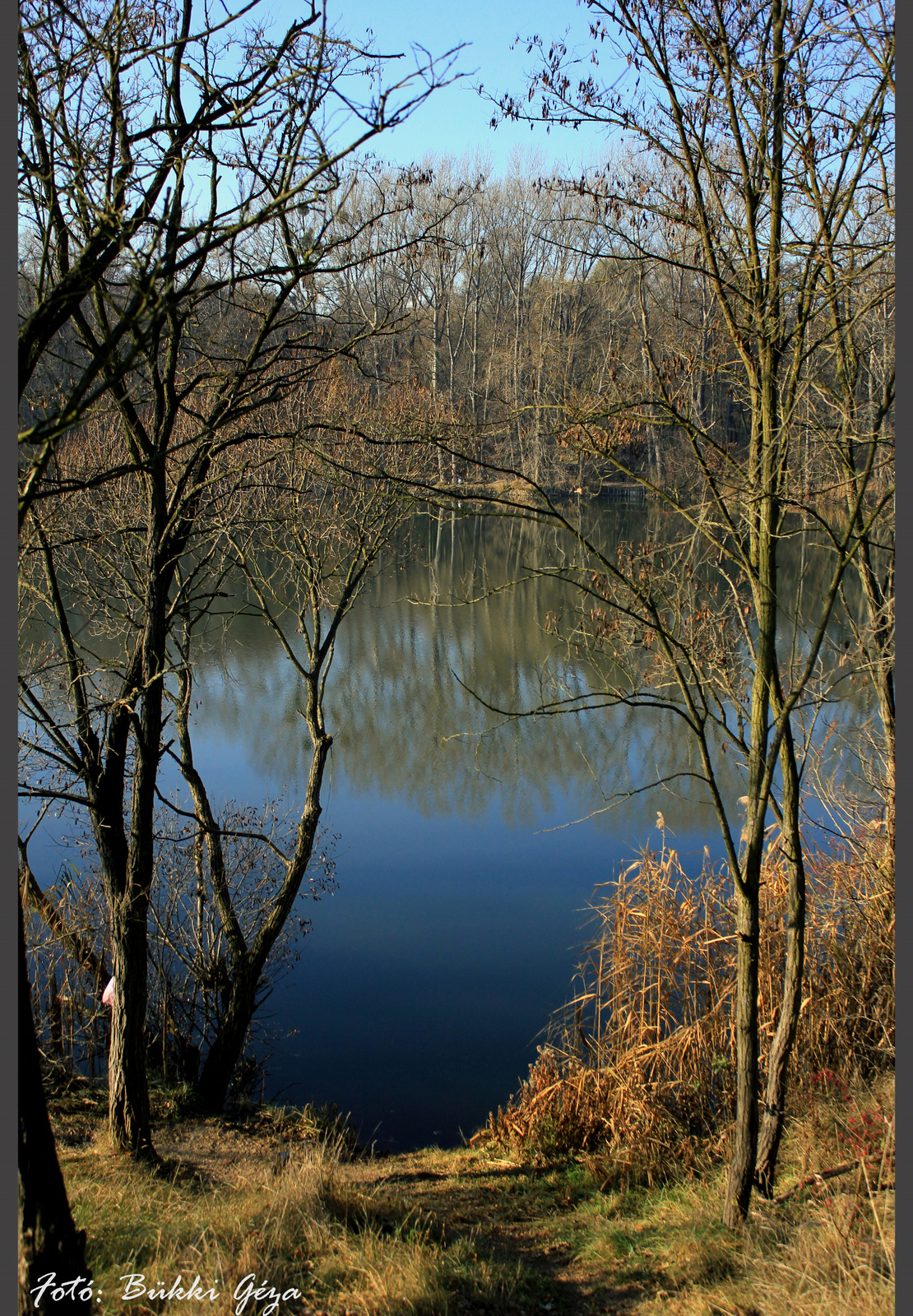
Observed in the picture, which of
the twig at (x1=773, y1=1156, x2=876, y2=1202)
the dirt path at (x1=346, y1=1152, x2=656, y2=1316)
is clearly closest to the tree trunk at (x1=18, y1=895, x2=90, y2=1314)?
the dirt path at (x1=346, y1=1152, x2=656, y2=1316)

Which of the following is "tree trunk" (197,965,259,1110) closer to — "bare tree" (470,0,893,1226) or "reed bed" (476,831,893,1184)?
"reed bed" (476,831,893,1184)

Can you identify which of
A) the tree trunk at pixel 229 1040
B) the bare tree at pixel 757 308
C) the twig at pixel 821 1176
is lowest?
the tree trunk at pixel 229 1040

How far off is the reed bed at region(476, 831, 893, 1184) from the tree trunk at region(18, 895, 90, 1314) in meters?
4.20

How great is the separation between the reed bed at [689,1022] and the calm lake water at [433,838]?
88cm

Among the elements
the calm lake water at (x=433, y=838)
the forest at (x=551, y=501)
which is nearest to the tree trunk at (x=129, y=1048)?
the forest at (x=551, y=501)

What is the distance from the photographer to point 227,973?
9.04 meters

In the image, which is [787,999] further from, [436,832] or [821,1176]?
[436,832]

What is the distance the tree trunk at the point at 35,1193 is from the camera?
3.16m

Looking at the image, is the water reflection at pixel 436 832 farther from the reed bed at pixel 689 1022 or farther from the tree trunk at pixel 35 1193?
the tree trunk at pixel 35 1193

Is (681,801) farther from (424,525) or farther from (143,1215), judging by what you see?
(424,525)

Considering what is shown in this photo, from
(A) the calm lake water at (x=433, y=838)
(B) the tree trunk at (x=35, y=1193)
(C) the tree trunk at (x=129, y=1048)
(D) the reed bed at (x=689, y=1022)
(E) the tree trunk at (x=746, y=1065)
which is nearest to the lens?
(B) the tree trunk at (x=35, y=1193)

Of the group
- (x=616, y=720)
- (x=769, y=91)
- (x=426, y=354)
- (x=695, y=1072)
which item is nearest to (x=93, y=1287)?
(x=695, y=1072)

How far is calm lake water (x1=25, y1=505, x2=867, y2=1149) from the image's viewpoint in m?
8.80

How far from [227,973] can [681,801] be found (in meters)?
6.43
